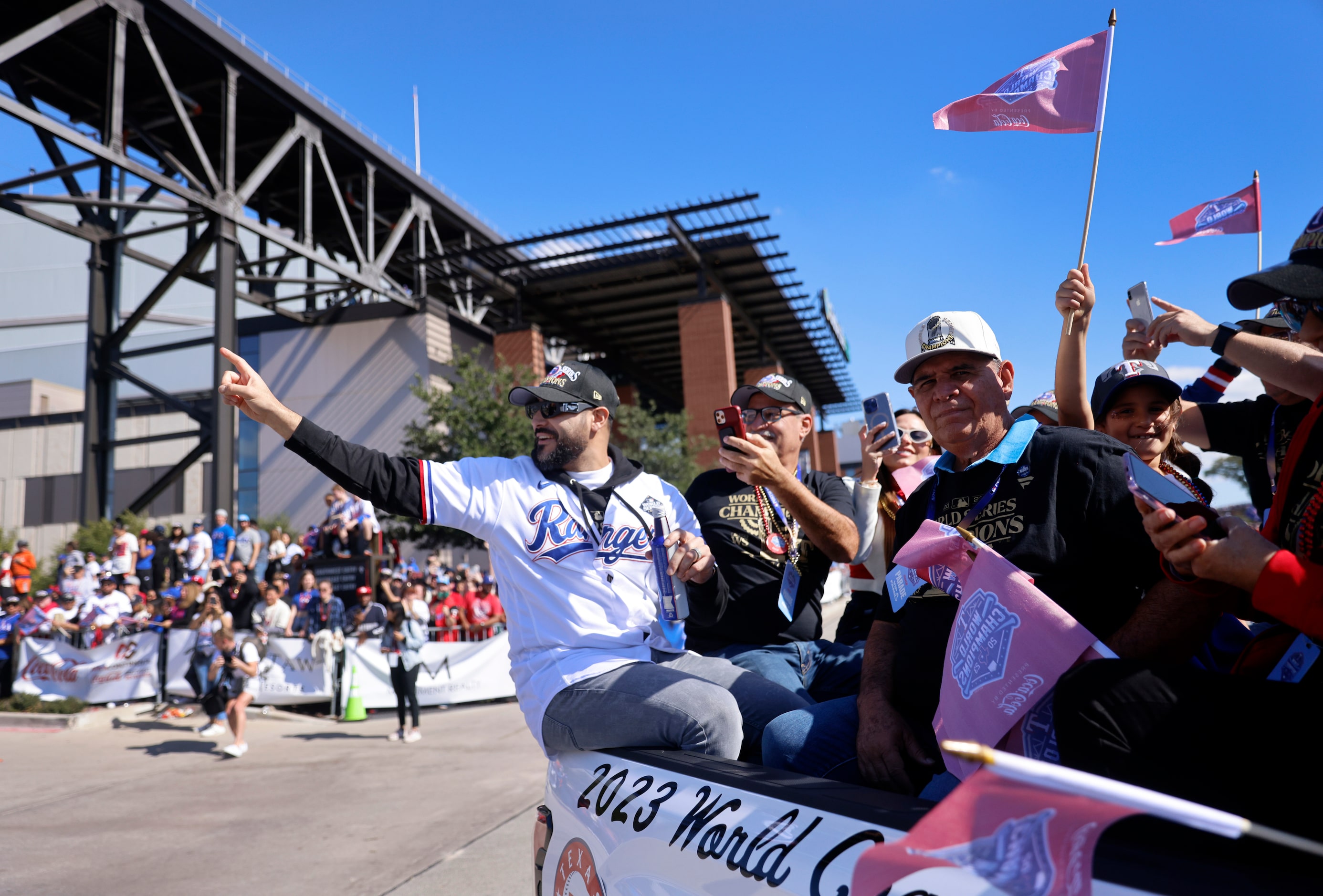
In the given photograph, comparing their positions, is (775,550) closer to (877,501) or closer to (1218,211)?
(877,501)

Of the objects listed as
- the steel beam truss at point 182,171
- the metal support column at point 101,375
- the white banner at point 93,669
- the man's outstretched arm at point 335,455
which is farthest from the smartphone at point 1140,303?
the metal support column at point 101,375

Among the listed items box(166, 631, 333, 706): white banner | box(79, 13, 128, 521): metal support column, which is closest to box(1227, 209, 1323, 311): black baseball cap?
box(166, 631, 333, 706): white banner

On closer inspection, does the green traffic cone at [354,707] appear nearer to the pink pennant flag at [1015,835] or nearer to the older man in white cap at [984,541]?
the older man in white cap at [984,541]

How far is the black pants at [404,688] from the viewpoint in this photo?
10.2 m

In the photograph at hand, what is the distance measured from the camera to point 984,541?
2.21 metres

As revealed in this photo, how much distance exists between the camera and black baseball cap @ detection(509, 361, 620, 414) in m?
3.09

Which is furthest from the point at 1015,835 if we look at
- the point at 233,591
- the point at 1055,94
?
the point at 233,591

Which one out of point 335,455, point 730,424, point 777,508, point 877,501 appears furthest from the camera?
point 777,508

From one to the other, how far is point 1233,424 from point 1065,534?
1.64 meters

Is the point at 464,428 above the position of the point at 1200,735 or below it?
above

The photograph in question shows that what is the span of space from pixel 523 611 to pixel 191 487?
3855cm

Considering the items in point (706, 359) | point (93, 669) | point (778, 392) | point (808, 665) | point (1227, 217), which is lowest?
point (93, 669)

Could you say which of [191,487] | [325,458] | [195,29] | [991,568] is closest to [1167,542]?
[991,568]

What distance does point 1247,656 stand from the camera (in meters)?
1.81
